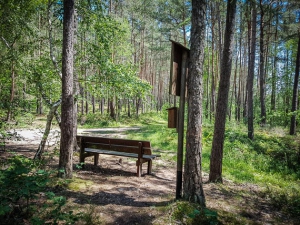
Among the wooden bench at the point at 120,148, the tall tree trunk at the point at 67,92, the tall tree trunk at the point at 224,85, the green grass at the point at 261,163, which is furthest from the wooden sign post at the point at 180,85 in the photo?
the green grass at the point at 261,163

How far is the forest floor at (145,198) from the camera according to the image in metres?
3.68

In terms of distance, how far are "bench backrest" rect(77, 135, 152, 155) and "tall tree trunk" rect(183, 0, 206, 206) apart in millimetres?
2367

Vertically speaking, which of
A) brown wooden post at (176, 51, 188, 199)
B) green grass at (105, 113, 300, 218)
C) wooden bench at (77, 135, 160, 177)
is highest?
brown wooden post at (176, 51, 188, 199)

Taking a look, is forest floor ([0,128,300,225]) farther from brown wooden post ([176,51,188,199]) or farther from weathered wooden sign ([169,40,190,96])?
weathered wooden sign ([169,40,190,96])

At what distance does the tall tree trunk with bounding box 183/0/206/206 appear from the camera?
3889 mm

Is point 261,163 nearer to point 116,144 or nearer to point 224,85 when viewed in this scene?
point 224,85

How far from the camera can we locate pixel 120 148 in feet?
21.5

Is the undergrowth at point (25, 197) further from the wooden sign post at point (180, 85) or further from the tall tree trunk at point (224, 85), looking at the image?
the tall tree trunk at point (224, 85)

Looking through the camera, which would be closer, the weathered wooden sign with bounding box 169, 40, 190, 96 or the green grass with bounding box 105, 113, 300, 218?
the weathered wooden sign with bounding box 169, 40, 190, 96

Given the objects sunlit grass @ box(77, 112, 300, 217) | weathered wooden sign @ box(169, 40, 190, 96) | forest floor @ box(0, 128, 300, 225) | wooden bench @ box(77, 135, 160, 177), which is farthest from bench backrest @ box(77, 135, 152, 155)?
sunlit grass @ box(77, 112, 300, 217)

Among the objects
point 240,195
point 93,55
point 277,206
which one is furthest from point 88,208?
point 93,55

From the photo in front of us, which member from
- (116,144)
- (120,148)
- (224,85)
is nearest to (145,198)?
(120,148)

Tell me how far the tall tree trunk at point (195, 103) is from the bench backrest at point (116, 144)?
237 centimetres

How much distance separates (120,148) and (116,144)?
0.20 metres
